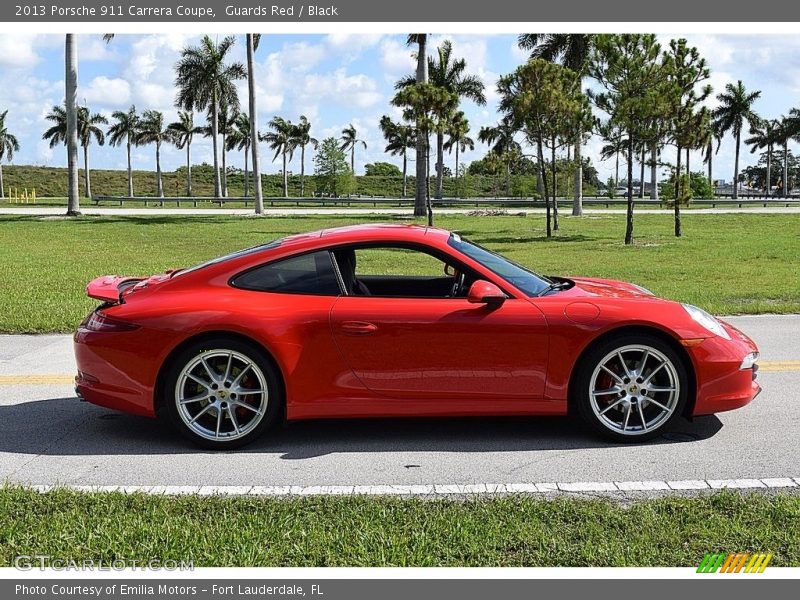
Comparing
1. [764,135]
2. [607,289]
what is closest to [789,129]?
[764,135]

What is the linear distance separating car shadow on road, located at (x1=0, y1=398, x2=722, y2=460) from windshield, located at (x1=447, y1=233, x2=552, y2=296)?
38.0 inches

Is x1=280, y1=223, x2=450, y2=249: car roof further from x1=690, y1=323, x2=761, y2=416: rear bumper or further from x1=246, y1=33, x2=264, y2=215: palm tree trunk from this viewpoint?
x1=246, y1=33, x2=264, y2=215: palm tree trunk

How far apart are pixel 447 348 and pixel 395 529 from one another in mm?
1581

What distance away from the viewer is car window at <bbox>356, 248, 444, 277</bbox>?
5387 millimetres

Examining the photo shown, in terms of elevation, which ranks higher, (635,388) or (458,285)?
(458,285)

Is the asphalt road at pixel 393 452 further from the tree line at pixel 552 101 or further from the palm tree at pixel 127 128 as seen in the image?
the palm tree at pixel 127 128

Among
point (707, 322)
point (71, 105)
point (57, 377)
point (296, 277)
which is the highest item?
point (71, 105)

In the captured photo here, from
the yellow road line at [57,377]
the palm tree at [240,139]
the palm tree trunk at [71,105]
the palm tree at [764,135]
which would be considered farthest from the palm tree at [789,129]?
the yellow road line at [57,377]

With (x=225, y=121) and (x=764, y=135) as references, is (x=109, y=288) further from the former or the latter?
(x=764, y=135)

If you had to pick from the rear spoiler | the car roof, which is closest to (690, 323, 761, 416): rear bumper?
the car roof

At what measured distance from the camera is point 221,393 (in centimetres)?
527

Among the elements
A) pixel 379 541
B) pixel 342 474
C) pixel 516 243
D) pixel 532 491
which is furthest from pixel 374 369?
pixel 516 243

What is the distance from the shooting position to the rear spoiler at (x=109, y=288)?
5566 mm

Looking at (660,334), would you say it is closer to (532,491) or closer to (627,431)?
(627,431)
